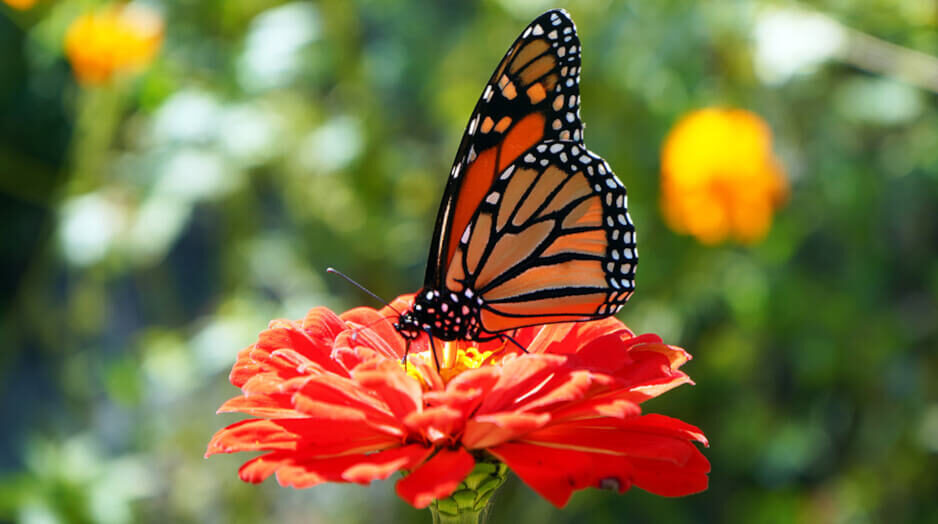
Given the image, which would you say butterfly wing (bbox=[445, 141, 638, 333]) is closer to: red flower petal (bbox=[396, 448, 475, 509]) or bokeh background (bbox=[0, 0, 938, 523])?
red flower petal (bbox=[396, 448, 475, 509])

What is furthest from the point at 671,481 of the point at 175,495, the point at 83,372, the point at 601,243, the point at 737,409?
the point at 83,372

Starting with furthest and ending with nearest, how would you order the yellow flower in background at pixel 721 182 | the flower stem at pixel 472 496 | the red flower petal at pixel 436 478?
the yellow flower in background at pixel 721 182 < the flower stem at pixel 472 496 < the red flower petal at pixel 436 478

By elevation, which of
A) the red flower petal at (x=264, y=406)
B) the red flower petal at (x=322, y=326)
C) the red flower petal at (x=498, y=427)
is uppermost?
the red flower petal at (x=322, y=326)

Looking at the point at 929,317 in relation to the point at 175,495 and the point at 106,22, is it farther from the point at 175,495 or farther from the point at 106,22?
the point at 106,22

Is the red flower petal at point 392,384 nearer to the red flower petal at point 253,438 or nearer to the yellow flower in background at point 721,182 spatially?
the red flower petal at point 253,438

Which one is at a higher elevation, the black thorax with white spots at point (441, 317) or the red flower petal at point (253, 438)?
the black thorax with white spots at point (441, 317)

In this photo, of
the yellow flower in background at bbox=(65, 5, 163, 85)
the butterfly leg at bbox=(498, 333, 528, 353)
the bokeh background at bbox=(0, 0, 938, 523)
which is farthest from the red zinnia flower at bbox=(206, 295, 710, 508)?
the yellow flower in background at bbox=(65, 5, 163, 85)

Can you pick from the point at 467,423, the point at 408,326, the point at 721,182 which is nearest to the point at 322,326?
the point at 408,326

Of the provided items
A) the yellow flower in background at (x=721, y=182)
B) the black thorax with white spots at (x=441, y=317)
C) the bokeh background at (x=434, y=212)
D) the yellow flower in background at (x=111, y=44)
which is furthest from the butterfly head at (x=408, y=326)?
the yellow flower in background at (x=111, y=44)
